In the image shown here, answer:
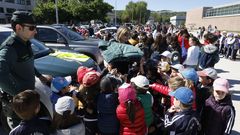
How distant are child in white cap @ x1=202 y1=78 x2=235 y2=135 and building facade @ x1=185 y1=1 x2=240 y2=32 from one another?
43.3 meters

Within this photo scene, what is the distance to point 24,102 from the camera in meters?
2.36

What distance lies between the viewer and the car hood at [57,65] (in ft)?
16.4

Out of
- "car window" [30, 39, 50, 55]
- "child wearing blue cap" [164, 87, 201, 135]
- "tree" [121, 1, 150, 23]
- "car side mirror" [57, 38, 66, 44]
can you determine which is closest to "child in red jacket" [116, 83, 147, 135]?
"child wearing blue cap" [164, 87, 201, 135]

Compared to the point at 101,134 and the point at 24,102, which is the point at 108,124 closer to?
the point at 101,134

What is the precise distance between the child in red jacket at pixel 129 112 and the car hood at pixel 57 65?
2239 millimetres

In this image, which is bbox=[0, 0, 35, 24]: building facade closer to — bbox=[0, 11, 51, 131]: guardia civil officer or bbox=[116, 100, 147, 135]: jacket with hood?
bbox=[0, 11, 51, 131]: guardia civil officer

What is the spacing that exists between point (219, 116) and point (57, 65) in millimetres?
3265

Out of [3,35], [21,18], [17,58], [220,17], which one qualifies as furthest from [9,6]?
[17,58]

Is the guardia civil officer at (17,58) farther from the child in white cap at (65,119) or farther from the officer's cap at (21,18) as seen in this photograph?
the child in white cap at (65,119)

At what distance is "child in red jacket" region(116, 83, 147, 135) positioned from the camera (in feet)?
10.0

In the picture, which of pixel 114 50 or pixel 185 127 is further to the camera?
pixel 114 50

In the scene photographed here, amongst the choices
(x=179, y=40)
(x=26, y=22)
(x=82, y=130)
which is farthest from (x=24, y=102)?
(x=179, y=40)

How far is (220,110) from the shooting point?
321cm

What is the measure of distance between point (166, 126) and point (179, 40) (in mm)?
5938
